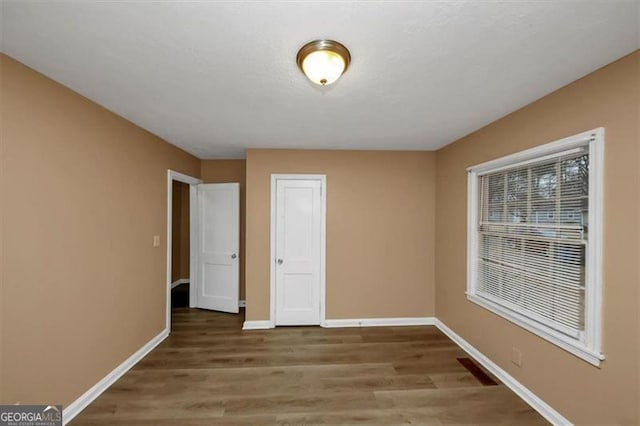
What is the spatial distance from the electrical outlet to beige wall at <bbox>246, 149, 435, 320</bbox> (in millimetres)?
1402

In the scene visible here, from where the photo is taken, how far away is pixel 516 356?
223cm

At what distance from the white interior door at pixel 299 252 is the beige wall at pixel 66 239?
1.56 m

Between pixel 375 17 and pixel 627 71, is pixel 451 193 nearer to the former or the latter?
pixel 627 71

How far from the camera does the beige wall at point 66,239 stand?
1555 millimetres

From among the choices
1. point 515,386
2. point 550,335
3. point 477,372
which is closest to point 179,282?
point 477,372

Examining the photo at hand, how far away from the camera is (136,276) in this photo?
8.91 ft

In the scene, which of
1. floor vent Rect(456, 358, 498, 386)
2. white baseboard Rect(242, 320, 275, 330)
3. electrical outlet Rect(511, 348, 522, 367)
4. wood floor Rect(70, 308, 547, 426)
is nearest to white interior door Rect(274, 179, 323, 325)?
white baseboard Rect(242, 320, 275, 330)

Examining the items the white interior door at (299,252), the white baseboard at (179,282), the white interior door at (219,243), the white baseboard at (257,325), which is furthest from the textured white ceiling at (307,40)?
the white baseboard at (179,282)

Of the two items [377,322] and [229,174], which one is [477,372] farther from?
[229,174]

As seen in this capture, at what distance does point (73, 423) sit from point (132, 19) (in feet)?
8.82

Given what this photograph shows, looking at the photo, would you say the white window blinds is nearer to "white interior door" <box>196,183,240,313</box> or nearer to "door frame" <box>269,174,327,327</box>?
"door frame" <box>269,174,327,327</box>

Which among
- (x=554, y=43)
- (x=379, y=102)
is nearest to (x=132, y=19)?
(x=379, y=102)

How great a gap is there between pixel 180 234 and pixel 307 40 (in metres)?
5.22

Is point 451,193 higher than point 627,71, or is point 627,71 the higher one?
point 627,71
